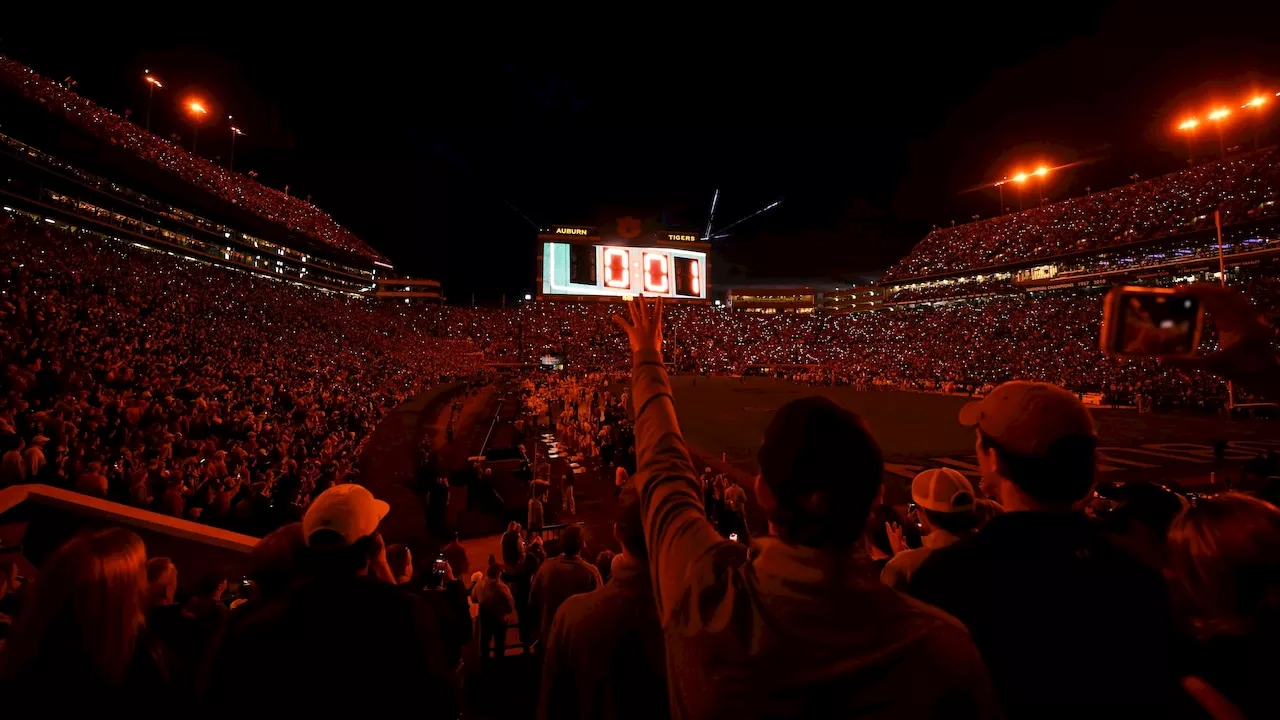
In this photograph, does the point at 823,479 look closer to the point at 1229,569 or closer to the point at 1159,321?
the point at 1159,321

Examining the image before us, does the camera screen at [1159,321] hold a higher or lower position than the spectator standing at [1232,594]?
higher

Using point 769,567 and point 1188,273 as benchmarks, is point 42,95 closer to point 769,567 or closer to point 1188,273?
point 769,567

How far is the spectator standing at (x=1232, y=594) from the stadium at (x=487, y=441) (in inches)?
0.6

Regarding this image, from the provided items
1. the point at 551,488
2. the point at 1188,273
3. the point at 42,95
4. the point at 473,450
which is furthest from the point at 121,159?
the point at 1188,273

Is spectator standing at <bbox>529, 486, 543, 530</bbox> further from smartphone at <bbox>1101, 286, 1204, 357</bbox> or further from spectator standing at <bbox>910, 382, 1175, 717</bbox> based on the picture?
smartphone at <bbox>1101, 286, 1204, 357</bbox>

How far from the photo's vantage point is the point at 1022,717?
1.16m

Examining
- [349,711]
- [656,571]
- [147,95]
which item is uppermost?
[147,95]

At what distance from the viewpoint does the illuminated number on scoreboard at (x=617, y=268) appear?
12.2 m

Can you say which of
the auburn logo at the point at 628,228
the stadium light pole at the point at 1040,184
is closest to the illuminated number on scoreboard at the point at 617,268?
the auburn logo at the point at 628,228

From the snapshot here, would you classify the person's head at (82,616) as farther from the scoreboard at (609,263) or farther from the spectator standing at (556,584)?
the scoreboard at (609,263)

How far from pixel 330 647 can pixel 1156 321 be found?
8.37 ft

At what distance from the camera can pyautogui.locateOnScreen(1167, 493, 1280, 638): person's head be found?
1537 mm

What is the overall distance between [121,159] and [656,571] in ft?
144

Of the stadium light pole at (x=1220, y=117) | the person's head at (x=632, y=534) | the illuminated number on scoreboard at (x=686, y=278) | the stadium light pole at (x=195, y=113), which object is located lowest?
the person's head at (x=632, y=534)
